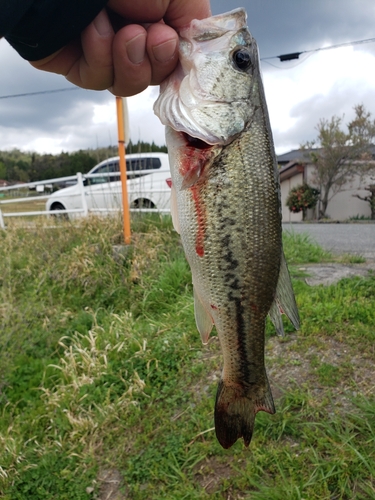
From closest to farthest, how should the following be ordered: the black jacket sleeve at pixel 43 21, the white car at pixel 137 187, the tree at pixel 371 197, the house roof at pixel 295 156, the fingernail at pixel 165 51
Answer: the black jacket sleeve at pixel 43 21, the fingernail at pixel 165 51, the white car at pixel 137 187, the tree at pixel 371 197, the house roof at pixel 295 156

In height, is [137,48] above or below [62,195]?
below

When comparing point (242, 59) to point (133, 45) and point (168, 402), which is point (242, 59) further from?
point (168, 402)

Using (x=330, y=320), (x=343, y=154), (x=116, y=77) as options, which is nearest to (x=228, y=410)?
(x=116, y=77)

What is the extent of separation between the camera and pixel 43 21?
137cm

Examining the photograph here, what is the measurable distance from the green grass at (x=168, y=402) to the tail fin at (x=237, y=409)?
1.09m

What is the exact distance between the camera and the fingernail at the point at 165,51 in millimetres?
1540

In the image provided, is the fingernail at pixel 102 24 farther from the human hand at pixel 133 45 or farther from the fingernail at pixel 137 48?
the fingernail at pixel 137 48

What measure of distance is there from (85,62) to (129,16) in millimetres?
260

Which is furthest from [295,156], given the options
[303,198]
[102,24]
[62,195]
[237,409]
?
[237,409]

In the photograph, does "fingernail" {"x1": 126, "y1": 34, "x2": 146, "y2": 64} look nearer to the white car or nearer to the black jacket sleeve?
the black jacket sleeve

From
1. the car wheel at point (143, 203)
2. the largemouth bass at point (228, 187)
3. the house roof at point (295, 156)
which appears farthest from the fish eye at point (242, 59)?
the house roof at point (295, 156)

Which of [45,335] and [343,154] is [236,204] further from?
[343,154]

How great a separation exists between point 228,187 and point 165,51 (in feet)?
1.76

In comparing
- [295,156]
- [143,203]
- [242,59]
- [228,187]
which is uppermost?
[295,156]
